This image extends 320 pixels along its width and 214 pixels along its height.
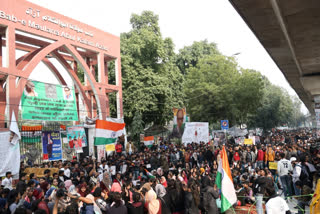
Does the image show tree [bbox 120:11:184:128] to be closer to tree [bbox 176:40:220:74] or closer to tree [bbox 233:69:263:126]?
tree [bbox 233:69:263:126]

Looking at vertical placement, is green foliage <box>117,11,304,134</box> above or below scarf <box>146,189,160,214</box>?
above

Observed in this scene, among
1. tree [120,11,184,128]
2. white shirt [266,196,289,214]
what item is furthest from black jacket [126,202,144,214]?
tree [120,11,184,128]

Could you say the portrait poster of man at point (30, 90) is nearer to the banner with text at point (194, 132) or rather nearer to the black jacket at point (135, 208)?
the black jacket at point (135, 208)

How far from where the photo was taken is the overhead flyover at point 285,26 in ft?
17.4

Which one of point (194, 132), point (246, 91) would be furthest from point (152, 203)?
point (246, 91)

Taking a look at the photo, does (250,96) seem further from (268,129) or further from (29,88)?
(29,88)

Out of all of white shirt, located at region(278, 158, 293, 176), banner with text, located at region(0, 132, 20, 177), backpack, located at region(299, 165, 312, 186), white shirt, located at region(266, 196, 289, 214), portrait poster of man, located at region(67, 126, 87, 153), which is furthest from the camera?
portrait poster of man, located at region(67, 126, 87, 153)

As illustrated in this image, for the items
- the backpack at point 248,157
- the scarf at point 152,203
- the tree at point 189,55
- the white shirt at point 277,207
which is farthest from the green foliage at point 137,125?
the white shirt at point 277,207

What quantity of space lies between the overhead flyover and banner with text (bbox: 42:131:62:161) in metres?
10.9

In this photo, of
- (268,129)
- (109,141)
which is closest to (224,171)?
(109,141)

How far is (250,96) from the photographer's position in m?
32.8

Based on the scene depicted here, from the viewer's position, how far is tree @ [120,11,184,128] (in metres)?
28.5

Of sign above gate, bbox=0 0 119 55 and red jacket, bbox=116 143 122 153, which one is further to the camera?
red jacket, bbox=116 143 122 153

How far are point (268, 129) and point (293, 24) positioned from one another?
4278cm
